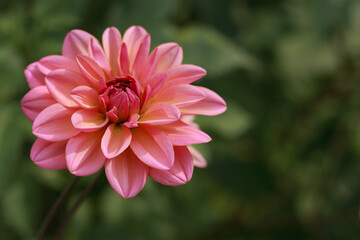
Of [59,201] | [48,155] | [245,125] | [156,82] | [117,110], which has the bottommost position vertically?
[245,125]

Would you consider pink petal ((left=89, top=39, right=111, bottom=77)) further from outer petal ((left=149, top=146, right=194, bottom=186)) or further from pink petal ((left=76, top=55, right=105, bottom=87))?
outer petal ((left=149, top=146, right=194, bottom=186))

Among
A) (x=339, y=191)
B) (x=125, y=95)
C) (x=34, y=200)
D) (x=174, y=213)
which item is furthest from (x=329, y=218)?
(x=125, y=95)

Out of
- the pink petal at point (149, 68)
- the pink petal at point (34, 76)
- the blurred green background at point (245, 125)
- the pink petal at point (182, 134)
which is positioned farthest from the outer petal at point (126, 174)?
the blurred green background at point (245, 125)

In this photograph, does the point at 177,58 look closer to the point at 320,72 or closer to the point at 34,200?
the point at 34,200

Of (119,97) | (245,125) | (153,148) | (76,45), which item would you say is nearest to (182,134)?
(153,148)

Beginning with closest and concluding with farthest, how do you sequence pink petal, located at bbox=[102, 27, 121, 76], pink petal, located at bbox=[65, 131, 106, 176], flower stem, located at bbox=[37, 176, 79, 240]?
pink petal, located at bbox=[65, 131, 106, 176], flower stem, located at bbox=[37, 176, 79, 240], pink petal, located at bbox=[102, 27, 121, 76]

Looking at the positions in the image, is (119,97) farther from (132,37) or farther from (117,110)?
(132,37)

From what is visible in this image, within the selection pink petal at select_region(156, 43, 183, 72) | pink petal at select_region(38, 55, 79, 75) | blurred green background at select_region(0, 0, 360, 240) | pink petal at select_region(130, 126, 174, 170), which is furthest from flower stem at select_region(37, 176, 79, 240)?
blurred green background at select_region(0, 0, 360, 240)
